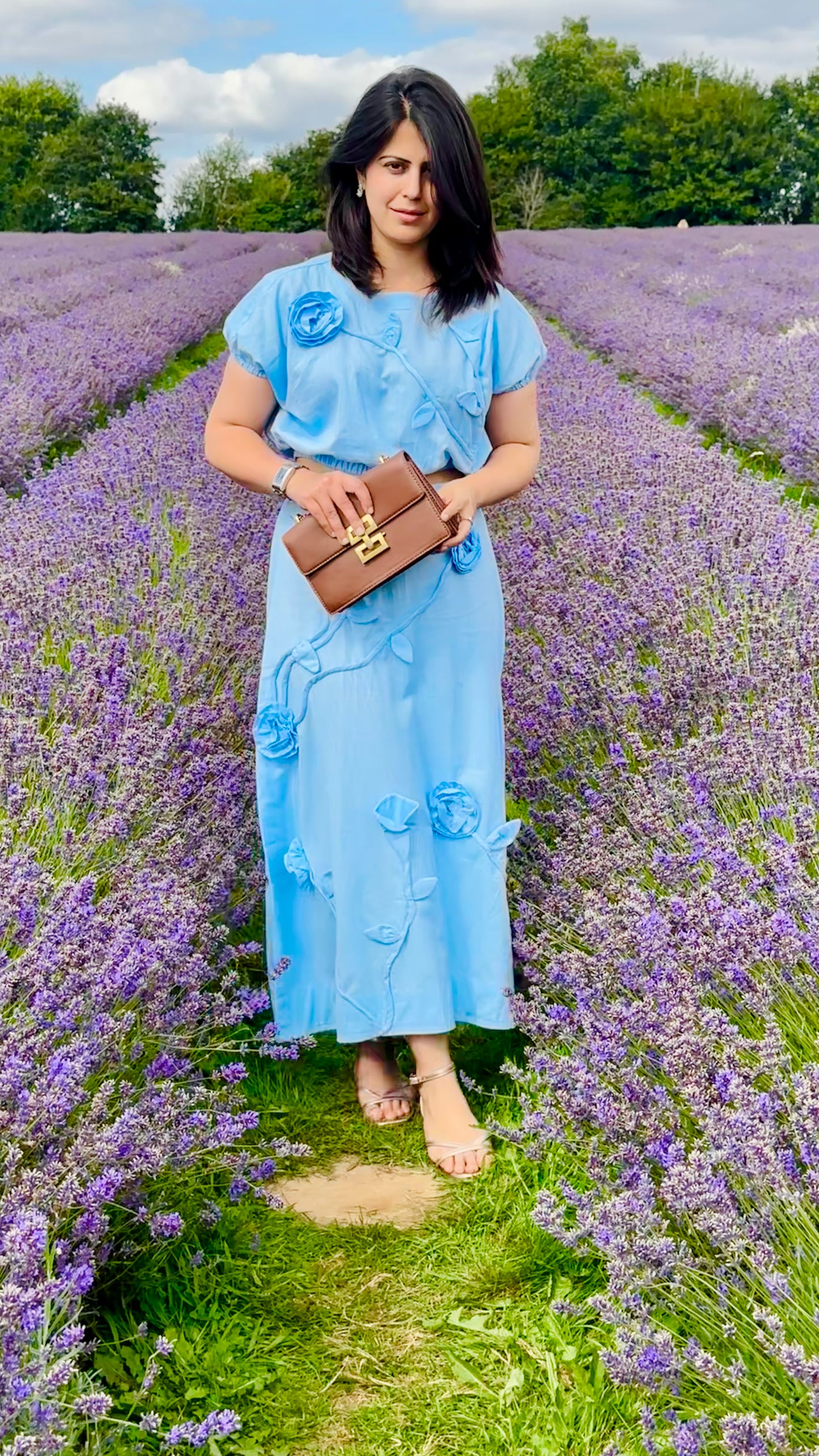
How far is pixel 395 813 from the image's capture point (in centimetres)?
224

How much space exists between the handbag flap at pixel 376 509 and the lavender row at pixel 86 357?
420 centimetres

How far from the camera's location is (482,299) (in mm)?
2205

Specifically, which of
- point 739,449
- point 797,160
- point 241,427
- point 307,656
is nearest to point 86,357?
point 739,449

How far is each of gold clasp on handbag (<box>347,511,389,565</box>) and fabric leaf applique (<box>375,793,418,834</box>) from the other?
42 cm

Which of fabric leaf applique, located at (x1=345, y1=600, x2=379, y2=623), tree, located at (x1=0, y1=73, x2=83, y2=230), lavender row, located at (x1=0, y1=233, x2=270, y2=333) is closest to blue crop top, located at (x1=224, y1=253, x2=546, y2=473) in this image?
fabric leaf applique, located at (x1=345, y1=600, x2=379, y2=623)

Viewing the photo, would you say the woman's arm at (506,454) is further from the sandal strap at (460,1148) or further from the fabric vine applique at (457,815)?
the sandal strap at (460,1148)

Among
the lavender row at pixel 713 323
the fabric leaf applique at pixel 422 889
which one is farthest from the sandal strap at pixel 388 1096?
the lavender row at pixel 713 323

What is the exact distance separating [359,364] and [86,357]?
7590mm

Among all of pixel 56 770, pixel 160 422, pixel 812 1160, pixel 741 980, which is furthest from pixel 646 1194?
pixel 160 422

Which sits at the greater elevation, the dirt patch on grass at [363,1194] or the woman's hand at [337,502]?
the woman's hand at [337,502]

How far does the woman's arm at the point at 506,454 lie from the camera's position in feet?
7.08

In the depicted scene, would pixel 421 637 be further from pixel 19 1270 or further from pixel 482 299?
pixel 19 1270

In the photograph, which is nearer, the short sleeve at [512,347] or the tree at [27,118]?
the short sleeve at [512,347]

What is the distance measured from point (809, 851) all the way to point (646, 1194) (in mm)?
738
